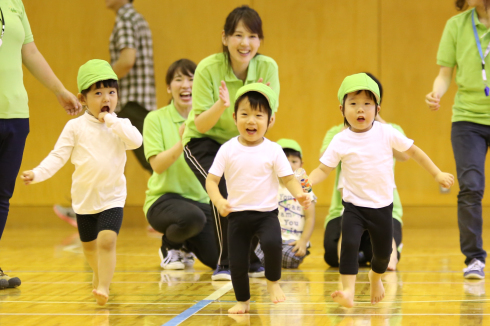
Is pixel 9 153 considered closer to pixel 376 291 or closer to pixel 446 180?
pixel 376 291

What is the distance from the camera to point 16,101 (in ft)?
9.80

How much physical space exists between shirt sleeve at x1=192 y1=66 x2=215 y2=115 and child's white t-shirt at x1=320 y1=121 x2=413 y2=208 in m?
0.92

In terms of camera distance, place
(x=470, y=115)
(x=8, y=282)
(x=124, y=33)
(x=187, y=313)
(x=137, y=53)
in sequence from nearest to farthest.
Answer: (x=187, y=313) → (x=8, y=282) → (x=470, y=115) → (x=124, y=33) → (x=137, y=53)

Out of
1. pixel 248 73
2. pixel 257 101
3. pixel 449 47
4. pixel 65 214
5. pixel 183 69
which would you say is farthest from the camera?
pixel 65 214

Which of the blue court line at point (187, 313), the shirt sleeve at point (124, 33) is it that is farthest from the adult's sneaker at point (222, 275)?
Result: the shirt sleeve at point (124, 33)

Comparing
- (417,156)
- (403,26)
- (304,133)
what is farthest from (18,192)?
(417,156)

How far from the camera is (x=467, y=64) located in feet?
12.1

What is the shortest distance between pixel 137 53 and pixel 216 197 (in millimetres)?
3256

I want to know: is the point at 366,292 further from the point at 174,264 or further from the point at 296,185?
the point at 174,264

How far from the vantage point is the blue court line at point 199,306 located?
249 cm

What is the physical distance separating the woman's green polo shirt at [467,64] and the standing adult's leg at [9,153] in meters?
2.46

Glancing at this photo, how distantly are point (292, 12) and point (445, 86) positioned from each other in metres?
2.87

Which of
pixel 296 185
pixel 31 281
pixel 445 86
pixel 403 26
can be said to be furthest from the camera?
pixel 403 26

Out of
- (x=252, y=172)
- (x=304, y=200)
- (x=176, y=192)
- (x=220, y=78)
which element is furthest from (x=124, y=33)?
(x=304, y=200)
